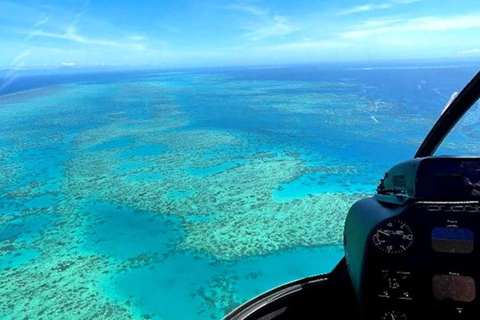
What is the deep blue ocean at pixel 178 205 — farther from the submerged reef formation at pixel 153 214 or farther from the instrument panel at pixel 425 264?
the instrument panel at pixel 425 264

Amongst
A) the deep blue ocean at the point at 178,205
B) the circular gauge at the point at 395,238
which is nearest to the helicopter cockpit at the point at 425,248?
the circular gauge at the point at 395,238

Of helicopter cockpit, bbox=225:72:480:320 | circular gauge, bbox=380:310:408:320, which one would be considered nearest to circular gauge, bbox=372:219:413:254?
helicopter cockpit, bbox=225:72:480:320

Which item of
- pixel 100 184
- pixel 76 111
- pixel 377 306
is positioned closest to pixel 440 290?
pixel 377 306

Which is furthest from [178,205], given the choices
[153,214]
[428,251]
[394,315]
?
[428,251]

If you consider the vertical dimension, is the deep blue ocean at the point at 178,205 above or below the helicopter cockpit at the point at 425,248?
below

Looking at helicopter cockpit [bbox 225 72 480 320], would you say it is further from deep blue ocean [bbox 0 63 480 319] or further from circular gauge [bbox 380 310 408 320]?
deep blue ocean [bbox 0 63 480 319]

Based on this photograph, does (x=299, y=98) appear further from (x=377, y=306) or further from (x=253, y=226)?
(x=377, y=306)

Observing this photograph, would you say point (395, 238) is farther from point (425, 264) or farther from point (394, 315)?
point (394, 315)
